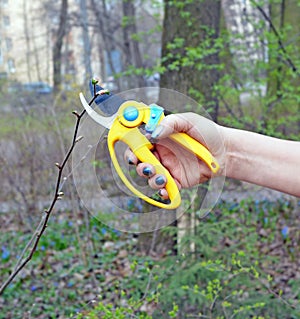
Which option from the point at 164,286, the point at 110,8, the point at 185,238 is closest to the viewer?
the point at 164,286

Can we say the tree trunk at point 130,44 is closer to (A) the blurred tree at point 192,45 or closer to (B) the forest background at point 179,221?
(B) the forest background at point 179,221

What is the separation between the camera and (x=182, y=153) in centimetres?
165

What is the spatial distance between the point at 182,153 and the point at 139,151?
0.22 metres

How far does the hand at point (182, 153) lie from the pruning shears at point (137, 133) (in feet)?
0.06

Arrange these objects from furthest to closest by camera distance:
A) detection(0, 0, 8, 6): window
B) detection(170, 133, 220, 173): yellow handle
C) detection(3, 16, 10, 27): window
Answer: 1. detection(3, 16, 10, 27): window
2. detection(0, 0, 8, 6): window
3. detection(170, 133, 220, 173): yellow handle

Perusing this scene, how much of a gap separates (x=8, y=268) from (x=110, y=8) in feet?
20.7

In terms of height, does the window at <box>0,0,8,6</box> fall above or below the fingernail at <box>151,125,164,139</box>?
above

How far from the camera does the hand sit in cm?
148

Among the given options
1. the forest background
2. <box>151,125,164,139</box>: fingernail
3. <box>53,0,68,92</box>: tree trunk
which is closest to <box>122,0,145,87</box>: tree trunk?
the forest background

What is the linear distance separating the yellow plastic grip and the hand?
2 cm

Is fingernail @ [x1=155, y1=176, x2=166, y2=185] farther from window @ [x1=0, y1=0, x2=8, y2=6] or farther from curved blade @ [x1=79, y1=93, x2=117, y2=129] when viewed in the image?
window @ [x1=0, y1=0, x2=8, y2=6]

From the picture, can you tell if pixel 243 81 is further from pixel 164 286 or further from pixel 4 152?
pixel 164 286

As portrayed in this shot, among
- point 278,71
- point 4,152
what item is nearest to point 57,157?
point 4,152

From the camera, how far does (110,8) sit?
989 cm
